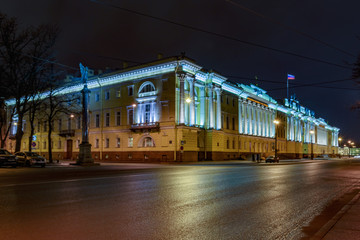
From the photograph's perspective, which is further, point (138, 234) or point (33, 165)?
point (33, 165)

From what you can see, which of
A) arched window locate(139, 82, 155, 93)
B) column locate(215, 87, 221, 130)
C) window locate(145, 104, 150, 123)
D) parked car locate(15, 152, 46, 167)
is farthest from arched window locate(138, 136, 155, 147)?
parked car locate(15, 152, 46, 167)

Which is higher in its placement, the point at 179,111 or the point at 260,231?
the point at 179,111

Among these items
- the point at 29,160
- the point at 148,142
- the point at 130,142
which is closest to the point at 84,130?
the point at 29,160

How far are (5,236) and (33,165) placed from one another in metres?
30.5

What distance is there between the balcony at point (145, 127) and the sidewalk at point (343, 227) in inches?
1584

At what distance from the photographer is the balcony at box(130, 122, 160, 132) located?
48.3m

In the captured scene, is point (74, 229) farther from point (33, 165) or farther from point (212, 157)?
point (212, 157)

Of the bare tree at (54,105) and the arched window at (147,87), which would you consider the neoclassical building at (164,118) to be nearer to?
the arched window at (147,87)

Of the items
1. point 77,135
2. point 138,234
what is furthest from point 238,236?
point 77,135

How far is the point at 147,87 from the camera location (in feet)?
167

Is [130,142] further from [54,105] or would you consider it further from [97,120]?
[54,105]

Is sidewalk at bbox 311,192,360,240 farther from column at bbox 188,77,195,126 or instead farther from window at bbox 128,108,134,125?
window at bbox 128,108,134,125

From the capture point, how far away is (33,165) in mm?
34156

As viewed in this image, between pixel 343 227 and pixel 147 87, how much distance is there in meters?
45.4
